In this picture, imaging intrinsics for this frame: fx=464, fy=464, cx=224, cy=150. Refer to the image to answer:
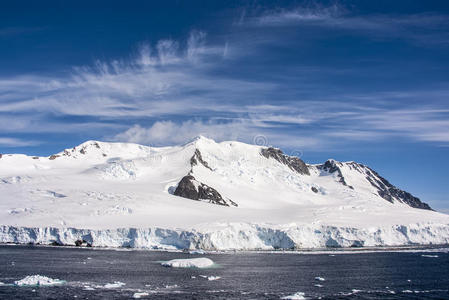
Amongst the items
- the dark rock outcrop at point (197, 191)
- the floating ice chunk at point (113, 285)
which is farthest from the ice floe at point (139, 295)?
the dark rock outcrop at point (197, 191)

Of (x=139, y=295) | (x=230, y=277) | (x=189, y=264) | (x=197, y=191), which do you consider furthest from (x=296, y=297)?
(x=197, y=191)

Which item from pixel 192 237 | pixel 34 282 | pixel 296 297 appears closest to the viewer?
pixel 296 297

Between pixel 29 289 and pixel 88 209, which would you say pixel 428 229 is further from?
pixel 29 289

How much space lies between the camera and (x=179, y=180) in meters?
146

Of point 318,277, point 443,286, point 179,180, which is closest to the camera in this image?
point 443,286

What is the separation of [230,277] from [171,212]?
58218 mm

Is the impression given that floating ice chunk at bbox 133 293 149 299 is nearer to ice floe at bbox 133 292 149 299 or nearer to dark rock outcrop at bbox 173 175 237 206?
ice floe at bbox 133 292 149 299

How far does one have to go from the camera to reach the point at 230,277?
188ft

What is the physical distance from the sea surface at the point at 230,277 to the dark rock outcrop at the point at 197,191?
2119 inches

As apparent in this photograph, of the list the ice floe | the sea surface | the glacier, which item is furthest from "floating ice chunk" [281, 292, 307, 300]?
the glacier

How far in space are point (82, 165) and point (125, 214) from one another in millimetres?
67952

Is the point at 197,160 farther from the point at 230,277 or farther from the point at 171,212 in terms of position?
the point at 230,277

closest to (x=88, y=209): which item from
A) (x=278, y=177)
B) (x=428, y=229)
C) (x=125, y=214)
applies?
(x=125, y=214)

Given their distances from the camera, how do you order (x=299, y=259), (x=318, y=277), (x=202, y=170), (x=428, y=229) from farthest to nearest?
(x=202, y=170) → (x=428, y=229) → (x=299, y=259) → (x=318, y=277)
